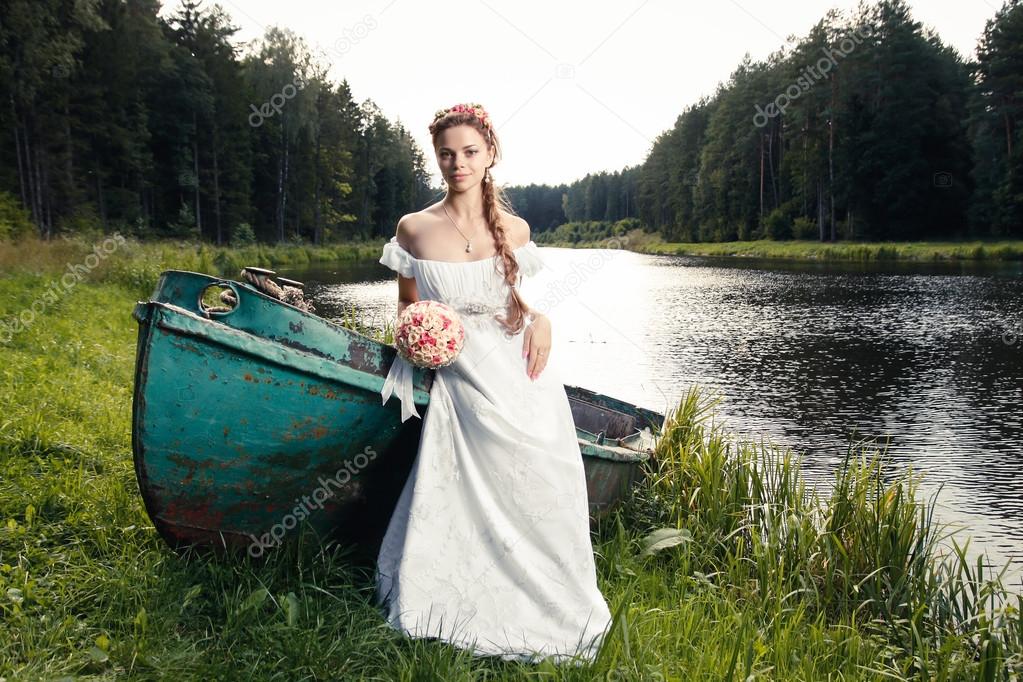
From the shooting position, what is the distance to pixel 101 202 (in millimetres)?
28250

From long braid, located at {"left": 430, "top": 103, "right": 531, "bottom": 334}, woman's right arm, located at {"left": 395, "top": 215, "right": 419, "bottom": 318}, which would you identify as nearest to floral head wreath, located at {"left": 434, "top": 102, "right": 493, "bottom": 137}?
long braid, located at {"left": 430, "top": 103, "right": 531, "bottom": 334}

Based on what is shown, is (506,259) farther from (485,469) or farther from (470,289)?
(485,469)

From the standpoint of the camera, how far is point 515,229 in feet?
10.2

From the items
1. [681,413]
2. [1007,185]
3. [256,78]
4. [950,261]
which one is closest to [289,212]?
[256,78]

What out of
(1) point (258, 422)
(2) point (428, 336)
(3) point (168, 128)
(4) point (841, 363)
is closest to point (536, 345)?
(2) point (428, 336)

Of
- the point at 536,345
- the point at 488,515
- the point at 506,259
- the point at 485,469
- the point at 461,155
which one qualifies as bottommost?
the point at 488,515

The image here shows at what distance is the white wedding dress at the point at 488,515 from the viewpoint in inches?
104

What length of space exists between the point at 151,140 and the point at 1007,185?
1424 inches

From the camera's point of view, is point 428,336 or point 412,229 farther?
point 412,229

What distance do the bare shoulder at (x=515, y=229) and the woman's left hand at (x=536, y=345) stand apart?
0.34 m

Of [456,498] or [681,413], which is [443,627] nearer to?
[456,498]

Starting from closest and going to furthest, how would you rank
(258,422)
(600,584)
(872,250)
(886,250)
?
1. (258,422)
2. (600,584)
3. (886,250)
4. (872,250)

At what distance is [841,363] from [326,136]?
121 ft

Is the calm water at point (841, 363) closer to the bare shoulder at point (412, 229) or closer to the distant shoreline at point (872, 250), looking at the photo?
the bare shoulder at point (412, 229)
